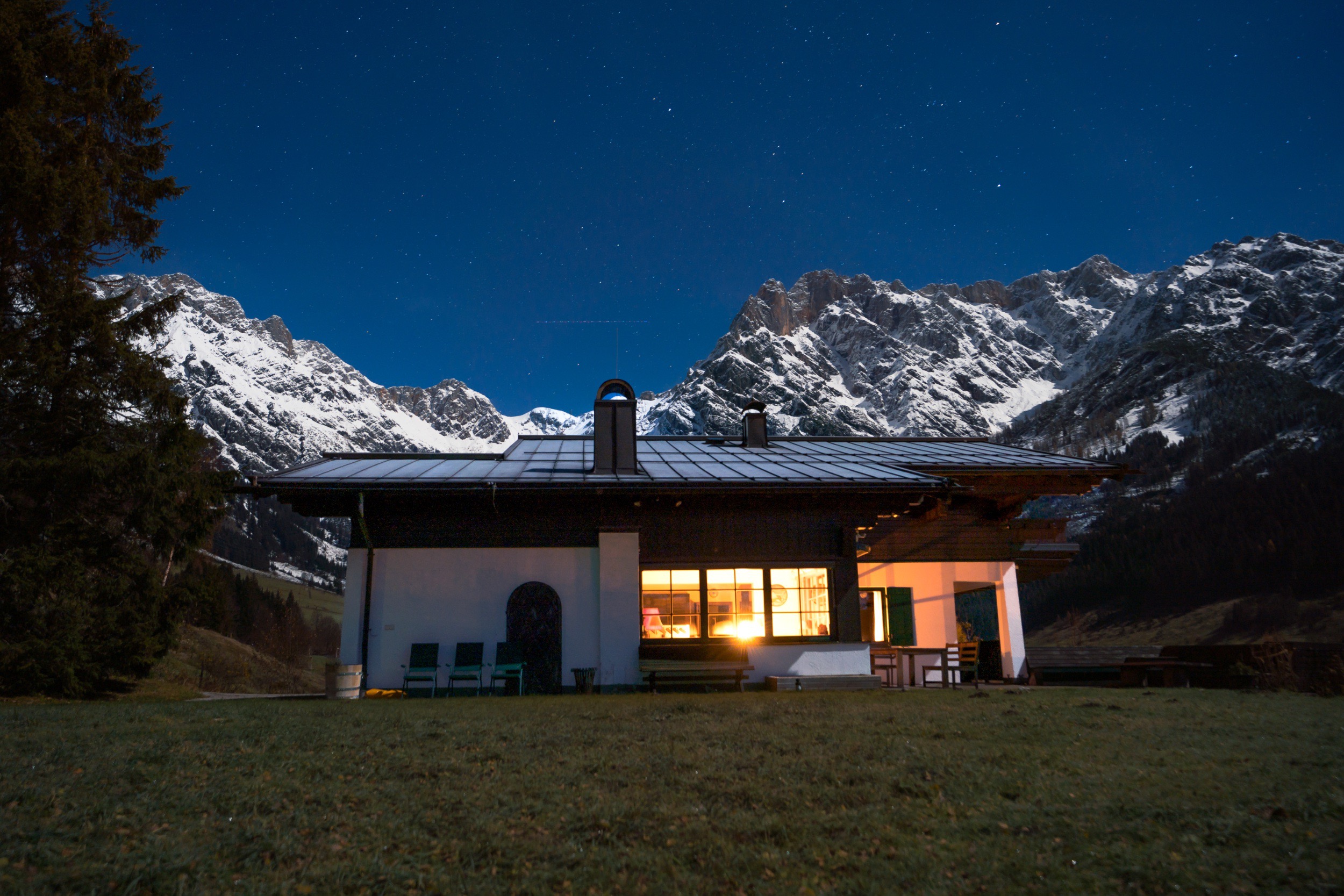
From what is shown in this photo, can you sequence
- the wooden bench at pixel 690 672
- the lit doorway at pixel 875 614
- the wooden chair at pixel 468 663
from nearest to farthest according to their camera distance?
the wooden bench at pixel 690 672
the wooden chair at pixel 468 663
the lit doorway at pixel 875 614

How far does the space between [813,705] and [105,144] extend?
15.5 meters

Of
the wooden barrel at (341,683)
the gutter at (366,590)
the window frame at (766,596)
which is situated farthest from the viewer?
the window frame at (766,596)

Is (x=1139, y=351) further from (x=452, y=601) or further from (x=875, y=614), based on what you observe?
(x=452, y=601)

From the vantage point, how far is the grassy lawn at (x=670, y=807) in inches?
133

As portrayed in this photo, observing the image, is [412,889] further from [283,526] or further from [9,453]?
[283,526]

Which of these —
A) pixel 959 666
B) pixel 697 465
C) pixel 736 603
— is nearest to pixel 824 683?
pixel 736 603

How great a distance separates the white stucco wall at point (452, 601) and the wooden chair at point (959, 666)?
17.2 feet

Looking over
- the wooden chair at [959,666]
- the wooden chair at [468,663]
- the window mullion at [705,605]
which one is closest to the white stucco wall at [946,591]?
the wooden chair at [959,666]

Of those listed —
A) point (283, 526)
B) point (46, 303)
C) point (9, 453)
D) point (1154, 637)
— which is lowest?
point (1154, 637)

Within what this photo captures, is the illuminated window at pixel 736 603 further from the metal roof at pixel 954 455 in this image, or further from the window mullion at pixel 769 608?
the metal roof at pixel 954 455

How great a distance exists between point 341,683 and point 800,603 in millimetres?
7362

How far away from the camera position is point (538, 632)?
Result: 1283cm

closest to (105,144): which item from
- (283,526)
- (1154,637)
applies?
(1154,637)

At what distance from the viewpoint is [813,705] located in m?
9.14
